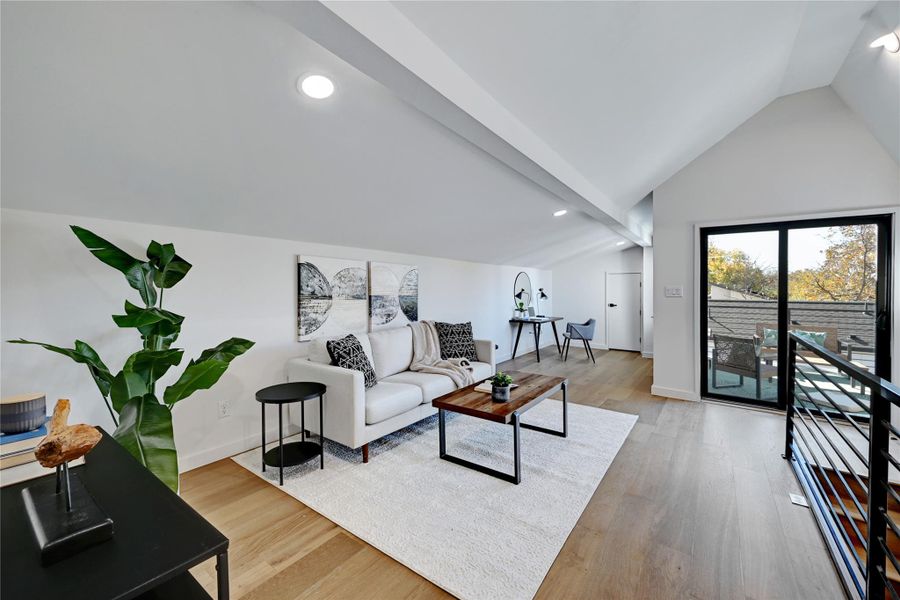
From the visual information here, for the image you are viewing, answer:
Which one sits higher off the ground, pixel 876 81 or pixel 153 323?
pixel 876 81

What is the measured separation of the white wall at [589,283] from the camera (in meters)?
7.43

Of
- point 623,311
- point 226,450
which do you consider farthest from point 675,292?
point 226,450

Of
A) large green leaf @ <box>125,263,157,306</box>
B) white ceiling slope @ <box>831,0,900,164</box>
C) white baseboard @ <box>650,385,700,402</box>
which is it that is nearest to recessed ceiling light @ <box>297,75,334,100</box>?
large green leaf @ <box>125,263,157,306</box>

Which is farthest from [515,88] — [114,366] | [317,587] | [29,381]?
[29,381]

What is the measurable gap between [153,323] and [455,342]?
2754 mm

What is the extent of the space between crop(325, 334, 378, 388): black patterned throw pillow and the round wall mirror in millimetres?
4041

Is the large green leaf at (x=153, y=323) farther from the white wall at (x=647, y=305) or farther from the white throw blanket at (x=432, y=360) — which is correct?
the white wall at (x=647, y=305)

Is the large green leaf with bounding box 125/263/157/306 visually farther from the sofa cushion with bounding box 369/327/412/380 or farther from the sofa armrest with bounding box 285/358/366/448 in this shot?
the sofa cushion with bounding box 369/327/412/380

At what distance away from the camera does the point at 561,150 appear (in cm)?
281

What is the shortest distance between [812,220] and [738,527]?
3.33m

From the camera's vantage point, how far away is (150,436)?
5.81ft

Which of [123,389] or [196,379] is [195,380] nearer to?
[196,379]

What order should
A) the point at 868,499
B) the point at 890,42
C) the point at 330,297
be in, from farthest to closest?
1. the point at 330,297
2. the point at 890,42
3. the point at 868,499

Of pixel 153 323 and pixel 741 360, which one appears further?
pixel 741 360
